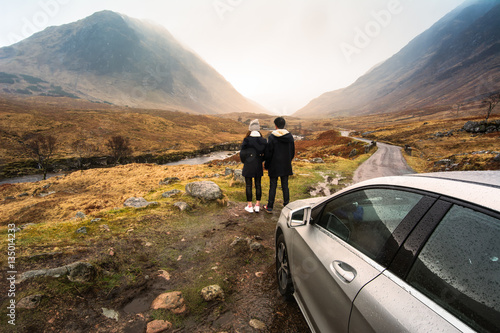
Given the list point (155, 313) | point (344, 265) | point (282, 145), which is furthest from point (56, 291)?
point (282, 145)

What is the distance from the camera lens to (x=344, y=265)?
5.65 feet

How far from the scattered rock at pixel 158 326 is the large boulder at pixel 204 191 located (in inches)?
180

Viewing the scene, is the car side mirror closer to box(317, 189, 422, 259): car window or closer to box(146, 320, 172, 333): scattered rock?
box(317, 189, 422, 259): car window

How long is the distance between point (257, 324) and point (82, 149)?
47767 mm

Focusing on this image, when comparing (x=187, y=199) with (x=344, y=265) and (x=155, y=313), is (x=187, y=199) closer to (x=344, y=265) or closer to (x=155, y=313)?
(x=155, y=313)

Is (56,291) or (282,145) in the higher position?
(282,145)

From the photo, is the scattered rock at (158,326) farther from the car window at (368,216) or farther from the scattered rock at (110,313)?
the car window at (368,216)

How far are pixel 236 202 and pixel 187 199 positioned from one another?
178 centimetres

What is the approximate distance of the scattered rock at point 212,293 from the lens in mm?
3023

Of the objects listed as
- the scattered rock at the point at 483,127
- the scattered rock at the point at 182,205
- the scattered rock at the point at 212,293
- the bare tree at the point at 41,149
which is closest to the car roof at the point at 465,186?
the scattered rock at the point at 212,293

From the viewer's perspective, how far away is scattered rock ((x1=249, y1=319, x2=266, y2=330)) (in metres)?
2.61

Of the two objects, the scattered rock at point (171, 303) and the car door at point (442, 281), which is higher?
the car door at point (442, 281)

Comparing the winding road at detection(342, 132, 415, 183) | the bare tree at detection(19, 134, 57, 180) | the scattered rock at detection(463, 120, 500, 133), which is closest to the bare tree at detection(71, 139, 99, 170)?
the bare tree at detection(19, 134, 57, 180)

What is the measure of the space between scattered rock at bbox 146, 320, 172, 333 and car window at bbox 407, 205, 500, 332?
270 centimetres
